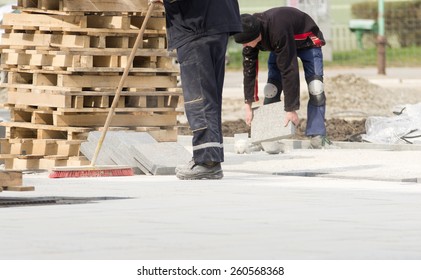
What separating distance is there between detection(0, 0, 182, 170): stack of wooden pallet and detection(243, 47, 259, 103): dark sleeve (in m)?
0.91

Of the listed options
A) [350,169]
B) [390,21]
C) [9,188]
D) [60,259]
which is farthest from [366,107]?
[390,21]

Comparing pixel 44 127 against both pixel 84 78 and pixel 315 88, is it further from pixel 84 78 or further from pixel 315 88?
pixel 315 88

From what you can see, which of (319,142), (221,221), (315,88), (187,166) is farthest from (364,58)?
(221,221)

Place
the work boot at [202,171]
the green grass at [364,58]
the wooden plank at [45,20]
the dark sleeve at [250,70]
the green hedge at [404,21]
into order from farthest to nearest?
the green hedge at [404,21]
the green grass at [364,58]
the dark sleeve at [250,70]
the wooden plank at [45,20]
the work boot at [202,171]

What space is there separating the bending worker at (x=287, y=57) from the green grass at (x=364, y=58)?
27760 mm

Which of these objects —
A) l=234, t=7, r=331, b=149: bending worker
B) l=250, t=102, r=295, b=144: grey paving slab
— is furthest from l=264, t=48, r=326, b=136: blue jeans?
l=250, t=102, r=295, b=144: grey paving slab

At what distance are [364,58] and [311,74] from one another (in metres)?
32.7

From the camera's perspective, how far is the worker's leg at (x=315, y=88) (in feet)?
58.1

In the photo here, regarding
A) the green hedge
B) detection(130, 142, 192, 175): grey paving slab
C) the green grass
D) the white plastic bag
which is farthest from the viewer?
the green hedge

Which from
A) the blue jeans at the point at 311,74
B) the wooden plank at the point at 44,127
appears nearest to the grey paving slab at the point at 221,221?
the wooden plank at the point at 44,127

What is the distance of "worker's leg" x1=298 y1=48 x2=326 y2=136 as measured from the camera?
17719 mm

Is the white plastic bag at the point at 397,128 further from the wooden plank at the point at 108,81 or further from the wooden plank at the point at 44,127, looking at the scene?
the wooden plank at the point at 44,127

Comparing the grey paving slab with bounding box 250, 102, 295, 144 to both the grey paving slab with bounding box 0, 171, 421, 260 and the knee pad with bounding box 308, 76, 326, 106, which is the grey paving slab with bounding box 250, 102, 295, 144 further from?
the grey paving slab with bounding box 0, 171, 421, 260

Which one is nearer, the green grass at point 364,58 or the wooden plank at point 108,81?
the wooden plank at point 108,81
